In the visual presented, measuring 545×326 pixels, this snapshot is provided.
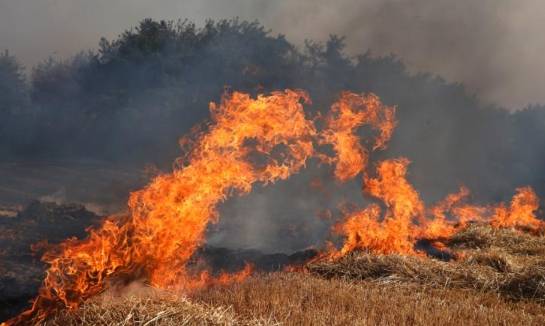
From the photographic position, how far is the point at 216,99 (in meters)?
27.5

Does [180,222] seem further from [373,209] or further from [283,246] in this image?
[283,246]

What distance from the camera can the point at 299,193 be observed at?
23031 mm

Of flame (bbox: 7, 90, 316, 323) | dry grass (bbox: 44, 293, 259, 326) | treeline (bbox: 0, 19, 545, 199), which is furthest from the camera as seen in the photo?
treeline (bbox: 0, 19, 545, 199)

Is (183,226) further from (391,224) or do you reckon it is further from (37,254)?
(391,224)

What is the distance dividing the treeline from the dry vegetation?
723 inches

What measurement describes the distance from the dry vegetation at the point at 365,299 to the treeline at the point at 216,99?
60.2 ft

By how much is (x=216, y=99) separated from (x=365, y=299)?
2208 cm

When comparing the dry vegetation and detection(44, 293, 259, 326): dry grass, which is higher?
the dry vegetation

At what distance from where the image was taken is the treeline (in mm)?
27656

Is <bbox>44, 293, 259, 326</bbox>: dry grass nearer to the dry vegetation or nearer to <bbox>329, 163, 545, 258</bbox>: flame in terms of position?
the dry vegetation

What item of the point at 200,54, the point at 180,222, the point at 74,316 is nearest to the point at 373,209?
the point at 180,222

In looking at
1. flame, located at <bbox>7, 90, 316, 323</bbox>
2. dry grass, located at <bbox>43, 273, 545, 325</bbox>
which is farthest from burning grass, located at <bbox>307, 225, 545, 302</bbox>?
flame, located at <bbox>7, 90, 316, 323</bbox>

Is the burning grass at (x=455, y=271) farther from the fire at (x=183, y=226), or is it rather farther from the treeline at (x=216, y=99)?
the treeline at (x=216, y=99)

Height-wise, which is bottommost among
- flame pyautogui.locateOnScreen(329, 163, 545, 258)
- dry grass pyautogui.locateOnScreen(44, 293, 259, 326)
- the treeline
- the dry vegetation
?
dry grass pyautogui.locateOnScreen(44, 293, 259, 326)
